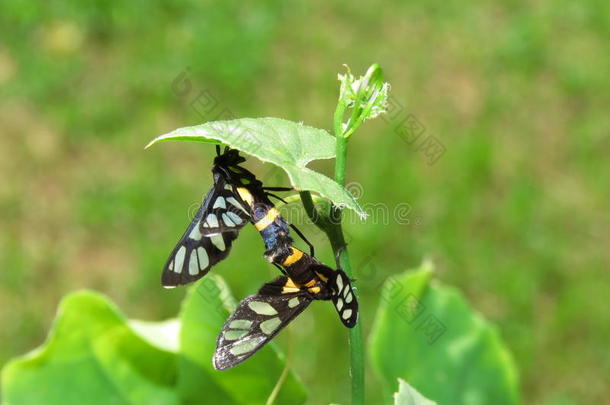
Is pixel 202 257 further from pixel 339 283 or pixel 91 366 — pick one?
pixel 91 366

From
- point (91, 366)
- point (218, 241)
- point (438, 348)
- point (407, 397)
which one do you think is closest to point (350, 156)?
point (438, 348)

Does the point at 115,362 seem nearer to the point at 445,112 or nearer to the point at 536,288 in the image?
the point at 536,288

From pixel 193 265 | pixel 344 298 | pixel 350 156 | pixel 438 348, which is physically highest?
pixel 350 156

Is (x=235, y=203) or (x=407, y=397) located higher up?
(x=235, y=203)

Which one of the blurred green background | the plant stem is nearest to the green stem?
the plant stem

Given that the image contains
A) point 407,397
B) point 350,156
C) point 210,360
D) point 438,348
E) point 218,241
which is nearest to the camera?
point 407,397
